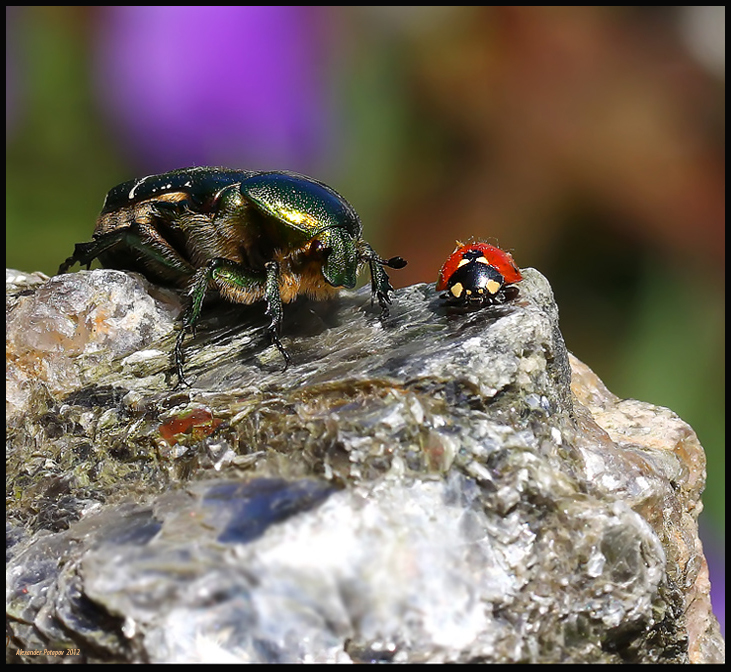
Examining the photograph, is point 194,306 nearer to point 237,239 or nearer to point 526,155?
point 237,239

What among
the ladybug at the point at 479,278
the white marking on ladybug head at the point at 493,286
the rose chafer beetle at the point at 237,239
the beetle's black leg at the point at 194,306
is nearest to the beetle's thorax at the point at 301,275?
the rose chafer beetle at the point at 237,239

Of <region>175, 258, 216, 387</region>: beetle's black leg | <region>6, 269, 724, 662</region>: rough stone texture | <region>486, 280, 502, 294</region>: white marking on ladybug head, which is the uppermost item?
<region>486, 280, 502, 294</region>: white marking on ladybug head

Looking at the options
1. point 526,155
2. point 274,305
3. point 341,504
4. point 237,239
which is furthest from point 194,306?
point 526,155

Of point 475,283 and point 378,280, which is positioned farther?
point 378,280

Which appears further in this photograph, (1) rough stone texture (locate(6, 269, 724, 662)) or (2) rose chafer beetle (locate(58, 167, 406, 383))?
(2) rose chafer beetle (locate(58, 167, 406, 383))

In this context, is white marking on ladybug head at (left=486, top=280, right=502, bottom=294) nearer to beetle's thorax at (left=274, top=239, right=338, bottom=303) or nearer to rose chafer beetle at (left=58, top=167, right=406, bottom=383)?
rose chafer beetle at (left=58, top=167, right=406, bottom=383)

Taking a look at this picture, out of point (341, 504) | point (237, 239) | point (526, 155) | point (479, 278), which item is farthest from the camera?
point (526, 155)

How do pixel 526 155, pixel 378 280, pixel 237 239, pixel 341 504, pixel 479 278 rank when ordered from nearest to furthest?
pixel 341 504 < pixel 479 278 < pixel 378 280 < pixel 237 239 < pixel 526 155

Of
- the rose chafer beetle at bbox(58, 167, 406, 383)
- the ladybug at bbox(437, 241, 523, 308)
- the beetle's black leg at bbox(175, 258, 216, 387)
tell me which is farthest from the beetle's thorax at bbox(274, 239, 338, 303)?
the ladybug at bbox(437, 241, 523, 308)
